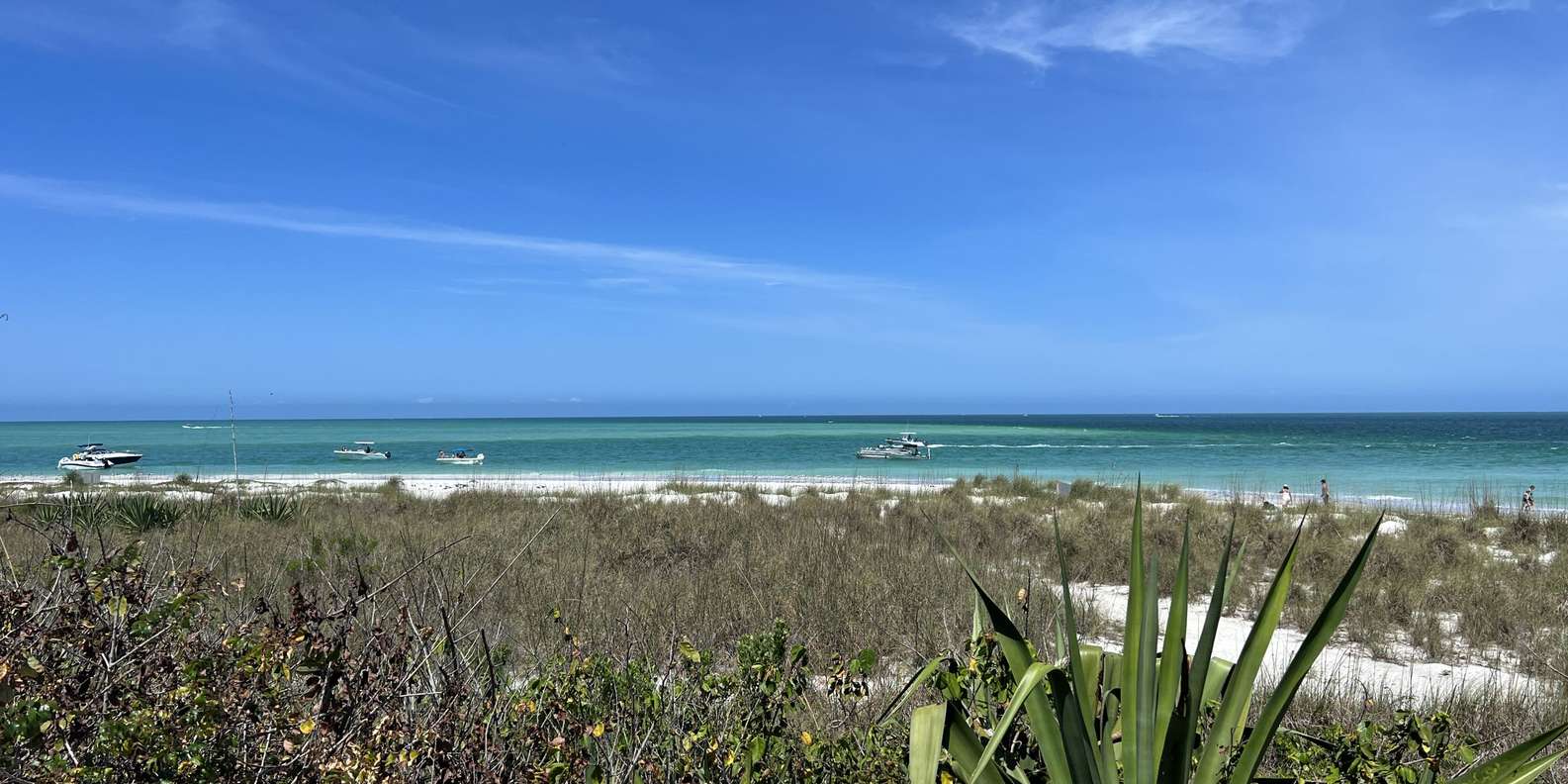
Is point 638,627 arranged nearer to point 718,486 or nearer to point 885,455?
point 718,486

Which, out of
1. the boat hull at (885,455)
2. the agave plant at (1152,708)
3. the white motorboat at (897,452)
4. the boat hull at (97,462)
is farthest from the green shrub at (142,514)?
the white motorboat at (897,452)

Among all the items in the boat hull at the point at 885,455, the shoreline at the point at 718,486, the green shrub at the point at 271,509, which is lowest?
the boat hull at the point at 885,455

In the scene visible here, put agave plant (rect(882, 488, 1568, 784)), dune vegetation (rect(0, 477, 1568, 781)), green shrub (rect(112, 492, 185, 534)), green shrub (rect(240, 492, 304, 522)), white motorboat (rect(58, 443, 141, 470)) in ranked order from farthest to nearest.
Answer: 1. white motorboat (rect(58, 443, 141, 470))
2. green shrub (rect(240, 492, 304, 522))
3. green shrub (rect(112, 492, 185, 534))
4. dune vegetation (rect(0, 477, 1568, 781))
5. agave plant (rect(882, 488, 1568, 784))

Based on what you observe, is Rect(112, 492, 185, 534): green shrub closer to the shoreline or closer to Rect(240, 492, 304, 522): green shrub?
Rect(240, 492, 304, 522): green shrub

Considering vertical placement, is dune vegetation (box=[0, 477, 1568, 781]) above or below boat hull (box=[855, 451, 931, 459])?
above

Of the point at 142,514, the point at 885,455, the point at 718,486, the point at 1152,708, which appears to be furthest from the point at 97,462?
the point at 1152,708

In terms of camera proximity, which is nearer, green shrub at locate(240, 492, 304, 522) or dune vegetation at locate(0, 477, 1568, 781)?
dune vegetation at locate(0, 477, 1568, 781)

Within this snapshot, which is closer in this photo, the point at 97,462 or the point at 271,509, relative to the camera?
the point at 271,509

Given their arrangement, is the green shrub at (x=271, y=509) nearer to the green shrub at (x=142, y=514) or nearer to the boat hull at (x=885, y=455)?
the green shrub at (x=142, y=514)

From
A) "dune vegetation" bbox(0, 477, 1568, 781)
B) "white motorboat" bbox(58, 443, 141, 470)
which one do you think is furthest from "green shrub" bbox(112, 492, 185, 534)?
"white motorboat" bbox(58, 443, 141, 470)

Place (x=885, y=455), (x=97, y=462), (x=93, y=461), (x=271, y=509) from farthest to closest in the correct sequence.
→ (x=885, y=455), (x=97, y=462), (x=93, y=461), (x=271, y=509)

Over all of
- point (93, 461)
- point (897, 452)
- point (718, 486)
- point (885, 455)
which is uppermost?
point (718, 486)

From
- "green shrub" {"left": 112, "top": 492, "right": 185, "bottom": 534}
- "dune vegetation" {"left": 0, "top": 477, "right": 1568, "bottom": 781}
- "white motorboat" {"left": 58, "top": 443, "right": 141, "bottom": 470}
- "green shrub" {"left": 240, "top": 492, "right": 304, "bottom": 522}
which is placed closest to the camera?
"dune vegetation" {"left": 0, "top": 477, "right": 1568, "bottom": 781}

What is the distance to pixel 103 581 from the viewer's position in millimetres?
2605
